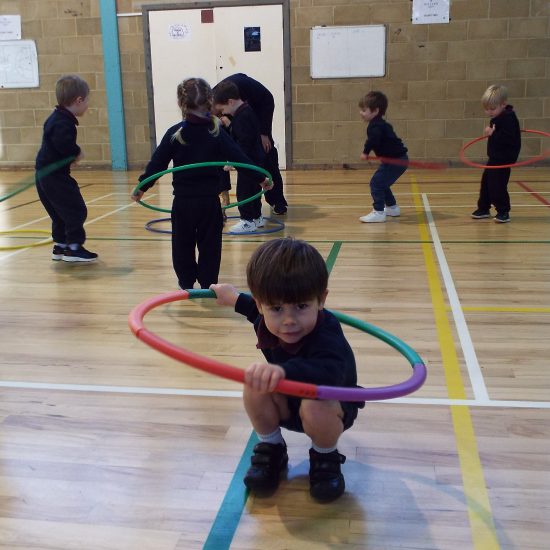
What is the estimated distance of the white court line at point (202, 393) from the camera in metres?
2.61

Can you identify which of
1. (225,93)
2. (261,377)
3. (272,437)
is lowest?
(272,437)

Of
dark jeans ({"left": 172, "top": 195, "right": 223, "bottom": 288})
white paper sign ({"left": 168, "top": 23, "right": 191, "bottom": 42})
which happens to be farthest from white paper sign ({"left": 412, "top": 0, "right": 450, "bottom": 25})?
dark jeans ({"left": 172, "top": 195, "right": 223, "bottom": 288})

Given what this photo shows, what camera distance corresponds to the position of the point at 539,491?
2033 mm

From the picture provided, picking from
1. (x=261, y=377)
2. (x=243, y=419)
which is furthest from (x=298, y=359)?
(x=243, y=419)

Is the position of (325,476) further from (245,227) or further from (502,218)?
(502,218)

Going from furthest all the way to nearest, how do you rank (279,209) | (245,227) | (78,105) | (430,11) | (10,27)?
(10,27) → (430,11) → (279,209) → (245,227) → (78,105)

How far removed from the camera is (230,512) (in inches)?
77.7

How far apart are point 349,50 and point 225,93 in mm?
5136

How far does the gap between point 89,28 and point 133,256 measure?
6.99 m

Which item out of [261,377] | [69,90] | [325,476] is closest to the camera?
[261,377]

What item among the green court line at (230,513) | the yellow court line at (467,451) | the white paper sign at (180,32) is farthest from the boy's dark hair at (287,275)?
the white paper sign at (180,32)

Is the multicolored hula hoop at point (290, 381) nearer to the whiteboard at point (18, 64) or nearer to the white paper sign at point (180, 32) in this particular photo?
the white paper sign at point (180, 32)

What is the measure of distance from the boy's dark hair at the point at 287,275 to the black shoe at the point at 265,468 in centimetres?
50

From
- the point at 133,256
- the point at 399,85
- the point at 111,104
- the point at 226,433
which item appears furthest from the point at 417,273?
the point at 111,104
